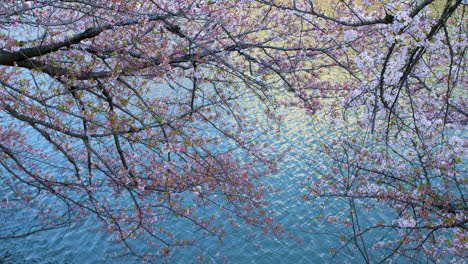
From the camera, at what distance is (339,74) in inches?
687

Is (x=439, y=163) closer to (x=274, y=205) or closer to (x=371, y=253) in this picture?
(x=371, y=253)

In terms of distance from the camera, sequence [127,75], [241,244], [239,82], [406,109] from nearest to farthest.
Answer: [406,109]
[127,75]
[239,82]
[241,244]

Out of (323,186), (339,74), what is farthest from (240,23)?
(339,74)

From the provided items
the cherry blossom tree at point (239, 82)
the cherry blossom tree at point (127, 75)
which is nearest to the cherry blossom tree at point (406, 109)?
the cherry blossom tree at point (239, 82)

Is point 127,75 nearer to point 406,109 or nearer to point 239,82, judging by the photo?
point 239,82

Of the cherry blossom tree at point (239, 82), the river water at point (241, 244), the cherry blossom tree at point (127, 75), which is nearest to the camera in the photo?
the cherry blossom tree at point (239, 82)

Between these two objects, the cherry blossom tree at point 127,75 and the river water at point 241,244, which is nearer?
the cherry blossom tree at point 127,75

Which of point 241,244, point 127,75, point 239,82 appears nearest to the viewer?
point 127,75

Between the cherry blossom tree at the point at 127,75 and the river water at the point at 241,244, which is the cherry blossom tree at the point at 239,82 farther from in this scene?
the river water at the point at 241,244

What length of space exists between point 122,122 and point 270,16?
375cm

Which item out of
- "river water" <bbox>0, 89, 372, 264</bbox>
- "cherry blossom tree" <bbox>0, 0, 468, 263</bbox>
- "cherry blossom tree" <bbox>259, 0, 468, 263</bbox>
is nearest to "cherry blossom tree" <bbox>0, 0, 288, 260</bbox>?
"cherry blossom tree" <bbox>0, 0, 468, 263</bbox>

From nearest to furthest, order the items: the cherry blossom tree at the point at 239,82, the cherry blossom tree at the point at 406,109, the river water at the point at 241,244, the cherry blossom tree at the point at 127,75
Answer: the cherry blossom tree at the point at 406,109 < the cherry blossom tree at the point at 239,82 < the cherry blossom tree at the point at 127,75 < the river water at the point at 241,244

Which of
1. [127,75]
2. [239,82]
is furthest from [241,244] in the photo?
[127,75]

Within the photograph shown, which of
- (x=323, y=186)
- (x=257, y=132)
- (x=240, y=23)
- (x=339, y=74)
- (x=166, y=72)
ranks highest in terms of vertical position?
(x=339, y=74)
